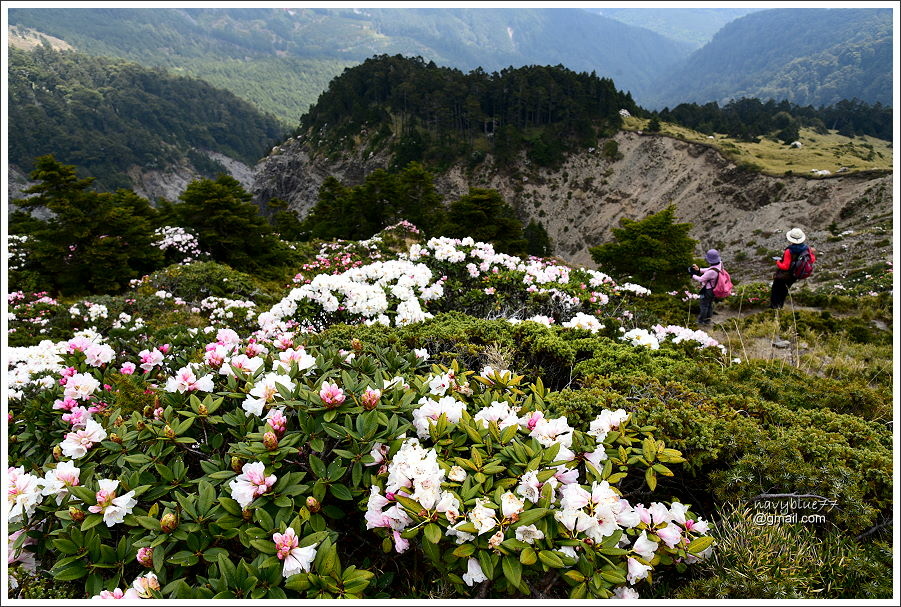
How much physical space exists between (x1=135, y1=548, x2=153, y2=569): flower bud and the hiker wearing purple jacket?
8.57 m

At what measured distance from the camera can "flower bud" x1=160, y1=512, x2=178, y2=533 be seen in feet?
5.48

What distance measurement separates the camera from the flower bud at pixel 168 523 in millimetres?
1671

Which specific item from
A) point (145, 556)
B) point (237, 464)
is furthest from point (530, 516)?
point (145, 556)

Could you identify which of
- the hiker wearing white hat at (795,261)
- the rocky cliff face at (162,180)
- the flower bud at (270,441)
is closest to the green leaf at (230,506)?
the flower bud at (270,441)

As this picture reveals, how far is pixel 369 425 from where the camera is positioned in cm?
195

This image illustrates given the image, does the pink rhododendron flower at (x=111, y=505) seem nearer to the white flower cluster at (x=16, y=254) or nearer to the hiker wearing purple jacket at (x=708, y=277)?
the hiker wearing purple jacket at (x=708, y=277)

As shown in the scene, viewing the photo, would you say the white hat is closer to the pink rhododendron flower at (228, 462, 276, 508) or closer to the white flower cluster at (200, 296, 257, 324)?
the pink rhododendron flower at (228, 462, 276, 508)

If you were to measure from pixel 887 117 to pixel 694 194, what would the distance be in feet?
224

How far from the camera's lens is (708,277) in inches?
310

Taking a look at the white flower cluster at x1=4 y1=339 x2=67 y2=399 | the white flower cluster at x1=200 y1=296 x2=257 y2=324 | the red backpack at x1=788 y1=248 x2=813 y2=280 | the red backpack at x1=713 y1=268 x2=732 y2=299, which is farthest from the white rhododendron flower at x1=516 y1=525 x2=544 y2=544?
the red backpack at x1=788 y1=248 x2=813 y2=280

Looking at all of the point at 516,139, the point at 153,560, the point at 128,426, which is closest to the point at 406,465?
the point at 153,560

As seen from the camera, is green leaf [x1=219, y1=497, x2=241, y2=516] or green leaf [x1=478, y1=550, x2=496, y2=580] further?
green leaf [x1=219, y1=497, x2=241, y2=516]

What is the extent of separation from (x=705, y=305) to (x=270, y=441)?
8.70 metres

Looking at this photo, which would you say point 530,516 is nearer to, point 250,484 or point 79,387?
point 250,484
